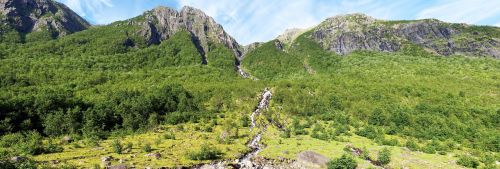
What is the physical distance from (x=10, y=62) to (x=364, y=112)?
17889 cm

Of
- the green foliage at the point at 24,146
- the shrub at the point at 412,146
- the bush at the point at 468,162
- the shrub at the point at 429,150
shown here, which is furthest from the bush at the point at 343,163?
the green foliage at the point at 24,146

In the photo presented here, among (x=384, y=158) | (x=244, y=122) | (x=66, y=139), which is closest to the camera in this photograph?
(x=384, y=158)

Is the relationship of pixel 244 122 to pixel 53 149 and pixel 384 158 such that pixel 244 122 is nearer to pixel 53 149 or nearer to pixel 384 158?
pixel 384 158

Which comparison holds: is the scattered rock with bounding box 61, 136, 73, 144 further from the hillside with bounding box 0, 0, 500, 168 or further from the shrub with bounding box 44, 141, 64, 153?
the shrub with bounding box 44, 141, 64, 153

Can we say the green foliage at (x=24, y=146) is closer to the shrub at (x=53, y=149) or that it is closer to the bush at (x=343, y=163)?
the shrub at (x=53, y=149)

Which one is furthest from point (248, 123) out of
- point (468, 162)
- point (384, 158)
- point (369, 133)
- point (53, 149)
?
point (468, 162)

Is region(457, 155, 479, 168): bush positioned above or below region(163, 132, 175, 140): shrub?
below

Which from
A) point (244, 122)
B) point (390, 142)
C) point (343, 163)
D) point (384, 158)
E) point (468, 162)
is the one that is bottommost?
point (468, 162)

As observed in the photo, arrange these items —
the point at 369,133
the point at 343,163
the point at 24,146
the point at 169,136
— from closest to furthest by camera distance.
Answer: the point at 343,163 → the point at 24,146 → the point at 169,136 → the point at 369,133

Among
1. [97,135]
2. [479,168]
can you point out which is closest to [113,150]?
[97,135]

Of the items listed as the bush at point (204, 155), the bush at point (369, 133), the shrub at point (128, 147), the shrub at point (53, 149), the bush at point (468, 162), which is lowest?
A: the bush at point (468, 162)

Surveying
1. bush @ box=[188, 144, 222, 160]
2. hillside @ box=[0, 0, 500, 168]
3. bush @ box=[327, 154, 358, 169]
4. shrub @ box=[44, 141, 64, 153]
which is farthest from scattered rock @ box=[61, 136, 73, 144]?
bush @ box=[327, 154, 358, 169]

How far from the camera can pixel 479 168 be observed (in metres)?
71.4

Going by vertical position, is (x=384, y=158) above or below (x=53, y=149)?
below
